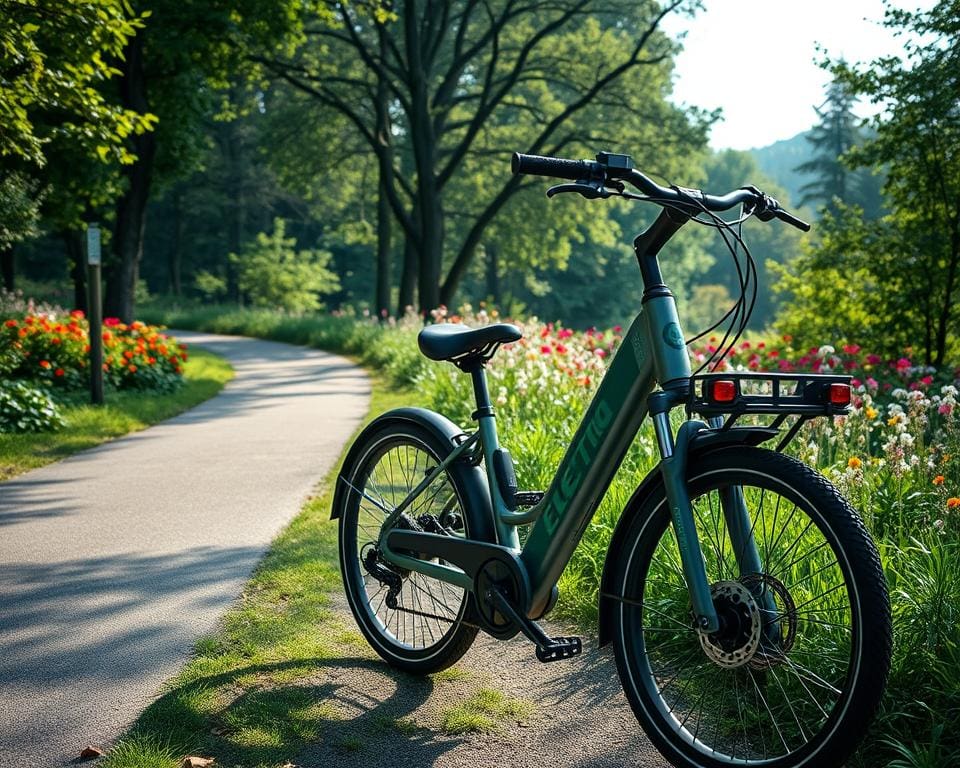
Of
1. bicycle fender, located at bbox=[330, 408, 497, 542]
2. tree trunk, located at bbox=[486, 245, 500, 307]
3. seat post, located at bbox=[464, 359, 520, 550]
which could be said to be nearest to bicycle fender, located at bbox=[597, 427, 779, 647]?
seat post, located at bbox=[464, 359, 520, 550]

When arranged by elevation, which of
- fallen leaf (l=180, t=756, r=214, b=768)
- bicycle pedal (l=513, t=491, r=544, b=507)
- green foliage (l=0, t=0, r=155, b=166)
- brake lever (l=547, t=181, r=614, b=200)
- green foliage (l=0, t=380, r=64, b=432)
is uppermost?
green foliage (l=0, t=0, r=155, b=166)

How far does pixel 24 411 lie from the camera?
938 cm

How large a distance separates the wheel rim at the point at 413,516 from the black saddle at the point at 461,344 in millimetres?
420

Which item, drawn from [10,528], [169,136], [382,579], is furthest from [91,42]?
[169,136]

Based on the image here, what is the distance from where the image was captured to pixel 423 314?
69.7 ft

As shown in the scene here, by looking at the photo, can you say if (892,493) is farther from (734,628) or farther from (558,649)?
(734,628)

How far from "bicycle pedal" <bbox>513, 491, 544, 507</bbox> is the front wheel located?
46cm

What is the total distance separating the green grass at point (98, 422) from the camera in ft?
27.4

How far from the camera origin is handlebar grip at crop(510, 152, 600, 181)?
2549mm

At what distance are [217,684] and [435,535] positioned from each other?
0.96m

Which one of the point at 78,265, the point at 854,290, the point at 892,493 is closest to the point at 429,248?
the point at 78,265

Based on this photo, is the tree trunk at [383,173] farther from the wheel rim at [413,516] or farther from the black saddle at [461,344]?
the black saddle at [461,344]

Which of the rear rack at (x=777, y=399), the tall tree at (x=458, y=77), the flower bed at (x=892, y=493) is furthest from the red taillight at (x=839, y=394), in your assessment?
the tall tree at (x=458, y=77)

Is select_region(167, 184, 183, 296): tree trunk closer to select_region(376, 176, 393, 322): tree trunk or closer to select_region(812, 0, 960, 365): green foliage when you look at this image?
select_region(376, 176, 393, 322): tree trunk
